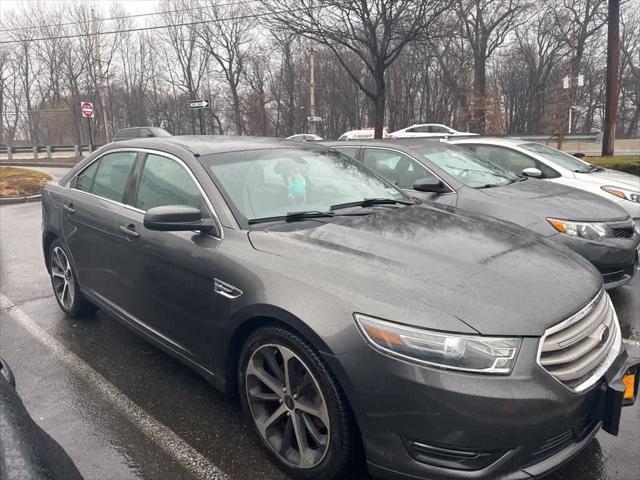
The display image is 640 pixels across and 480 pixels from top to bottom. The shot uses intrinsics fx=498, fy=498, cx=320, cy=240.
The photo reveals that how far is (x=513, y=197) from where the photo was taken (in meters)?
4.98

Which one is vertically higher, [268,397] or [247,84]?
[247,84]

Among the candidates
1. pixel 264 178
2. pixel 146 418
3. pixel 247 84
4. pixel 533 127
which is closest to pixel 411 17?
pixel 264 178

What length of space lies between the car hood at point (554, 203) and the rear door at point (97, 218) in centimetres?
317

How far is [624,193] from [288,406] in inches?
254

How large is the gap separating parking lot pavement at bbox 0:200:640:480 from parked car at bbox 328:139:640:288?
→ 61 cm

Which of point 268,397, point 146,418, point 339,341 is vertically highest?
point 339,341

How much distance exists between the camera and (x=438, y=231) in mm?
2838

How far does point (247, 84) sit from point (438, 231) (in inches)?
1626

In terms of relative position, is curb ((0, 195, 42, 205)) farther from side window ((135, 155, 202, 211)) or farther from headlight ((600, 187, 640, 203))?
headlight ((600, 187, 640, 203))

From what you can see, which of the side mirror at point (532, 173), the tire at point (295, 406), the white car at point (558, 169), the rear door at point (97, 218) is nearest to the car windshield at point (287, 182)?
the tire at point (295, 406)

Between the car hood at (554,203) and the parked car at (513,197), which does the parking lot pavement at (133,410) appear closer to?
the parked car at (513,197)

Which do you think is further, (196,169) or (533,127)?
(533,127)

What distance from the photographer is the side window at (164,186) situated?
305 cm

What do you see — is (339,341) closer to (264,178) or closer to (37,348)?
(264,178)
